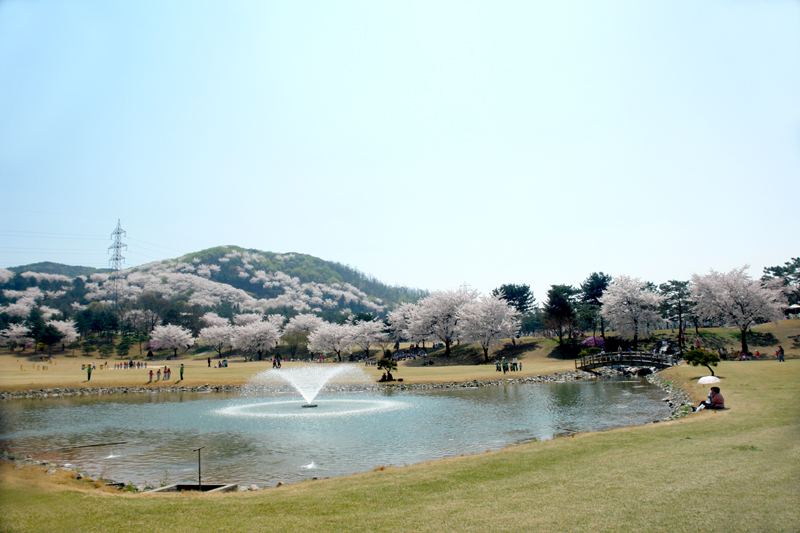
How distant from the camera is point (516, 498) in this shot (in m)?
10.6

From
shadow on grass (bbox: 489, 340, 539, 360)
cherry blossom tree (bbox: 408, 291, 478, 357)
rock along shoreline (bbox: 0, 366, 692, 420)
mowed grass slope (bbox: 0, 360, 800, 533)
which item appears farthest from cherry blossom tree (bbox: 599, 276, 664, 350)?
mowed grass slope (bbox: 0, 360, 800, 533)

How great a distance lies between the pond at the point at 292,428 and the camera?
18.9 meters

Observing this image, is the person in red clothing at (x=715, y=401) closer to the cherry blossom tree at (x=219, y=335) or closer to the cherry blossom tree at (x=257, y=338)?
the cherry blossom tree at (x=257, y=338)

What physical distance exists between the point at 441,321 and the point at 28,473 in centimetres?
8038

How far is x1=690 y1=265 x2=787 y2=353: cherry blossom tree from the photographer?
6353 cm

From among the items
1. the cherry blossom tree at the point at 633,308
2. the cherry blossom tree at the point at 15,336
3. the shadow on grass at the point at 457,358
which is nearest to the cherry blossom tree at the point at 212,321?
the cherry blossom tree at the point at 15,336

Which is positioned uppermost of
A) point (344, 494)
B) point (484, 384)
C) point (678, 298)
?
point (678, 298)

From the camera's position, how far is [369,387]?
4831cm

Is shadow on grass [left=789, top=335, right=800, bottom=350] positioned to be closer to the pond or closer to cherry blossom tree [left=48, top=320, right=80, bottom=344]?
the pond

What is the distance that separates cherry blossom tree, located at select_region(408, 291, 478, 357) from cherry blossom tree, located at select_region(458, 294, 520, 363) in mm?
6665

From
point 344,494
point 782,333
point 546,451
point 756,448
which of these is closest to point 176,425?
point 344,494

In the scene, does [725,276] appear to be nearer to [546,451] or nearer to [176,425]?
[546,451]

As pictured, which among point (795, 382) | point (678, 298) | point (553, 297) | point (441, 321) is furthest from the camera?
point (441, 321)

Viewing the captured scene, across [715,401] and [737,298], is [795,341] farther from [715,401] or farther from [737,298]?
[715,401]
